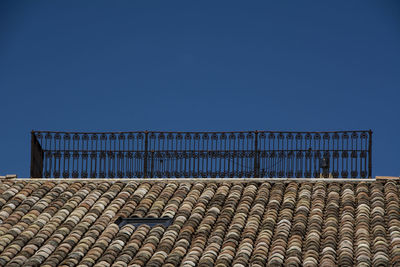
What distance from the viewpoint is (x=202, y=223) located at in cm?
1883

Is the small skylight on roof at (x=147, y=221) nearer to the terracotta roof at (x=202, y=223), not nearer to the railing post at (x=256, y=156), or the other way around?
the terracotta roof at (x=202, y=223)

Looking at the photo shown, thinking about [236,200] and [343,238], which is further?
[236,200]

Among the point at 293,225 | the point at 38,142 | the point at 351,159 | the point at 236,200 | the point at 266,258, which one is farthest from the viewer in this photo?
the point at 38,142

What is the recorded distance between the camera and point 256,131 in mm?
22250

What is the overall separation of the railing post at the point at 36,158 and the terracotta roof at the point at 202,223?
2.46 feet

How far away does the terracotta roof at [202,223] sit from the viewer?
1725 centimetres

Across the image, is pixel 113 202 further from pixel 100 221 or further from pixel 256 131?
pixel 256 131

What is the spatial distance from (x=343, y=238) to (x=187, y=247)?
2.95 meters

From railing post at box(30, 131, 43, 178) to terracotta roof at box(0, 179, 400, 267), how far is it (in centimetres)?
75

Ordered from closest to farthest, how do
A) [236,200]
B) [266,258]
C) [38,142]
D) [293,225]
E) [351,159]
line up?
1. [266,258]
2. [293,225]
3. [236,200]
4. [351,159]
5. [38,142]

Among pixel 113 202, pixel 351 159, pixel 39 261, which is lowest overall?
pixel 39 261

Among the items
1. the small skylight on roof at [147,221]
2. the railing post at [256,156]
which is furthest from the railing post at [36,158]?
the railing post at [256,156]

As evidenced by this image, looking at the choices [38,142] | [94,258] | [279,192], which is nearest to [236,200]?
[279,192]

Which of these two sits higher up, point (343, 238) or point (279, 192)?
point (279, 192)
